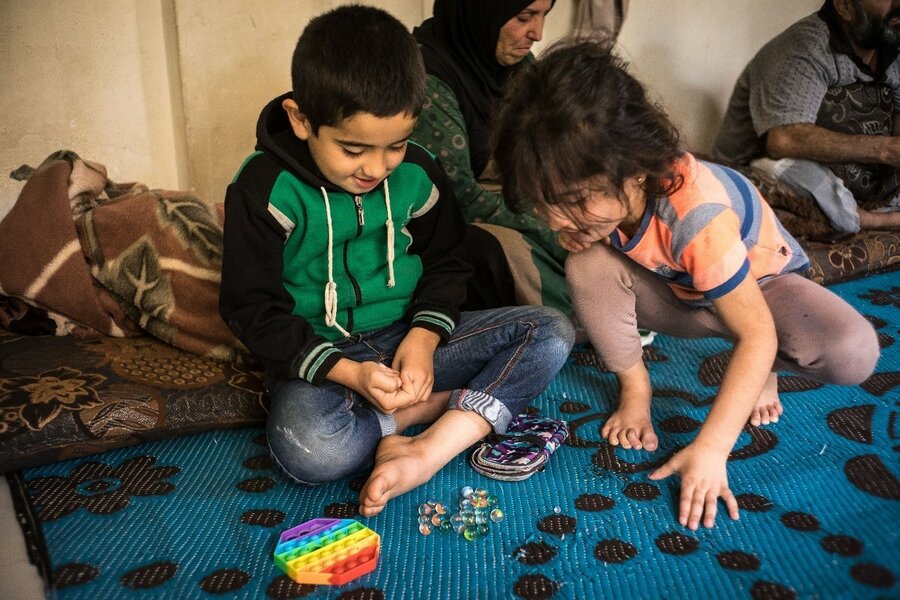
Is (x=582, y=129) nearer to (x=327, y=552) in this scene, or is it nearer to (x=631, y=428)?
(x=631, y=428)

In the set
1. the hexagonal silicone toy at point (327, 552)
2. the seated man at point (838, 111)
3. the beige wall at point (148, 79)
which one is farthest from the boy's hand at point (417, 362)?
the seated man at point (838, 111)

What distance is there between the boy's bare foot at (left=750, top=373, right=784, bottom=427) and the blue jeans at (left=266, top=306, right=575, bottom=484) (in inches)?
13.3

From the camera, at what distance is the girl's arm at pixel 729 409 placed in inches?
41.1

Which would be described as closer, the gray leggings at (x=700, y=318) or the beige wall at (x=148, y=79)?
the gray leggings at (x=700, y=318)

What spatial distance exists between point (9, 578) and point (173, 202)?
2.68 ft

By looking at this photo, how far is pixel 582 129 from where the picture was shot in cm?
103

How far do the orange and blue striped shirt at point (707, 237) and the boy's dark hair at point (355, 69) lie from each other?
400 mm

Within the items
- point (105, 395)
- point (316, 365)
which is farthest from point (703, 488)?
point (105, 395)

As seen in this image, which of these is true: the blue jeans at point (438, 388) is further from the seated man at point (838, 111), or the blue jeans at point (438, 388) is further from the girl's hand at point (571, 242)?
the seated man at point (838, 111)

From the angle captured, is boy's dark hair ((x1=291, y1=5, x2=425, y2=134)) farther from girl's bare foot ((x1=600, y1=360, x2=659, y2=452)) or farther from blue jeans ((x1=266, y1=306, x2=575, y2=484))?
girl's bare foot ((x1=600, y1=360, x2=659, y2=452))

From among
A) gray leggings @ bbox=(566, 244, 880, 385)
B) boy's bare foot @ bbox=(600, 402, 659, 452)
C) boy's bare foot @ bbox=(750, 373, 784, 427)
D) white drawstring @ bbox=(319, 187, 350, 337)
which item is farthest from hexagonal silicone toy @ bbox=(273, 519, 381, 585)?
boy's bare foot @ bbox=(750, 373, 784, 427)

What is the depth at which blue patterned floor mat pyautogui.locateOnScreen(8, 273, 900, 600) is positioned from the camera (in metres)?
0.92

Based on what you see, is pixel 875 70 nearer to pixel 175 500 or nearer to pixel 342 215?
pixel 342 215

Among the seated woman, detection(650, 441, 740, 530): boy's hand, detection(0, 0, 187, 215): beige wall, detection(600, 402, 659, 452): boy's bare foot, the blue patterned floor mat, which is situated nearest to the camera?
the blue patterned floor mat
